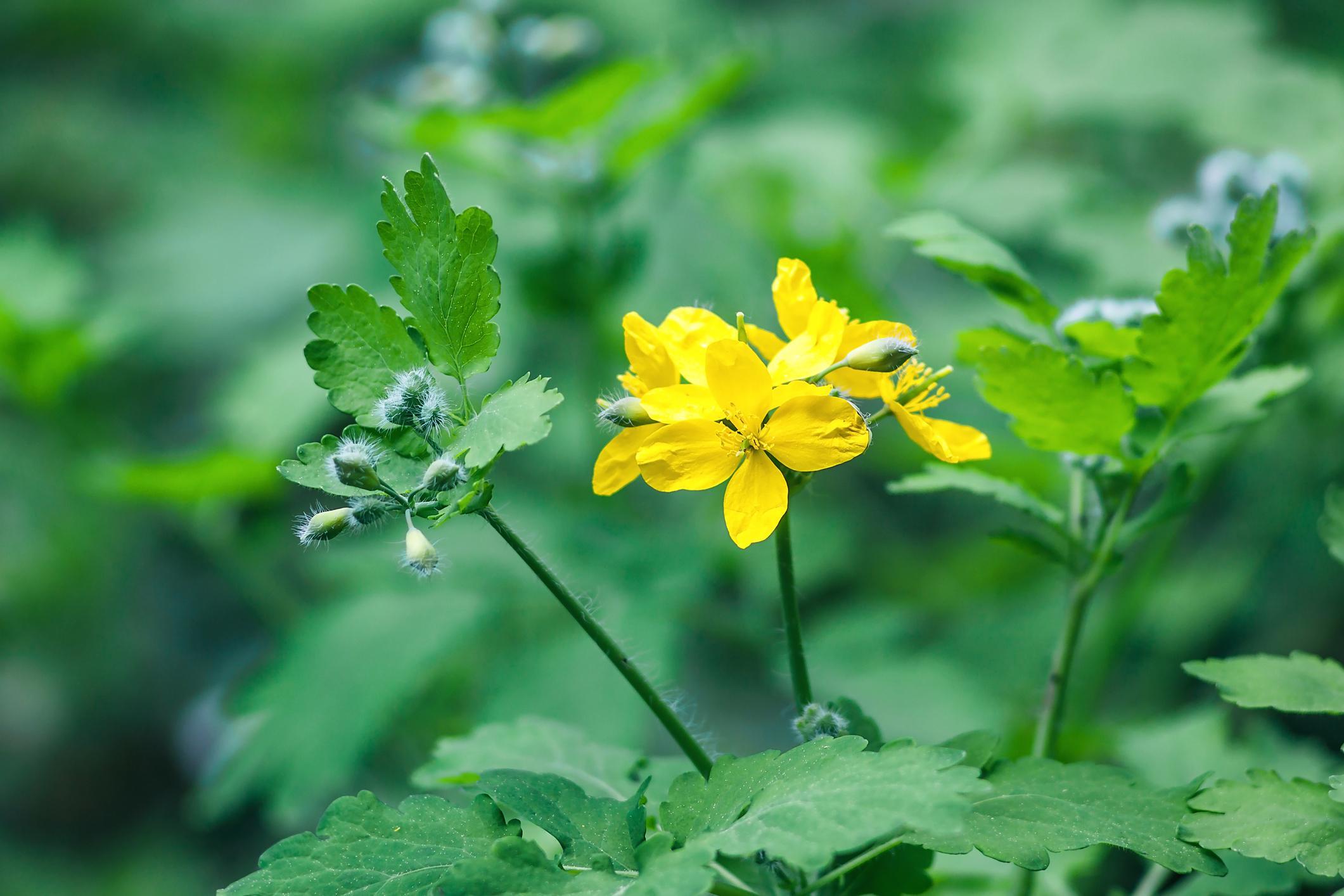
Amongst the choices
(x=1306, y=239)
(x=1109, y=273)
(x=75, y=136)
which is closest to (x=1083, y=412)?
(x=1306, y=239)

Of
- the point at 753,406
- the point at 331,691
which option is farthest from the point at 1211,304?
the point at 331,691

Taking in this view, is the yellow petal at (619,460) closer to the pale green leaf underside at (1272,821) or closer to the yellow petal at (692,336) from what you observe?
the yellow petal at (692,336)

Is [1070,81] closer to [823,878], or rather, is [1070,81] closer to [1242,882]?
[1242,882]

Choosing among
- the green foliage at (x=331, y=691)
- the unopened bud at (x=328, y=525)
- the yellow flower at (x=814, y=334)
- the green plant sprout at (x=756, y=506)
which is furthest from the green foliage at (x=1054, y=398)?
the green foliage at (x=331, y=691)

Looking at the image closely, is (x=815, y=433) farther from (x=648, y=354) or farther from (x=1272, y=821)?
(x=1272, y=821)

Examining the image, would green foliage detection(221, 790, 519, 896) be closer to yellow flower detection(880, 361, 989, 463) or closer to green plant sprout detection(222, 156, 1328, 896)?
green plant sprout detection(222, 156, 1328, 896)
